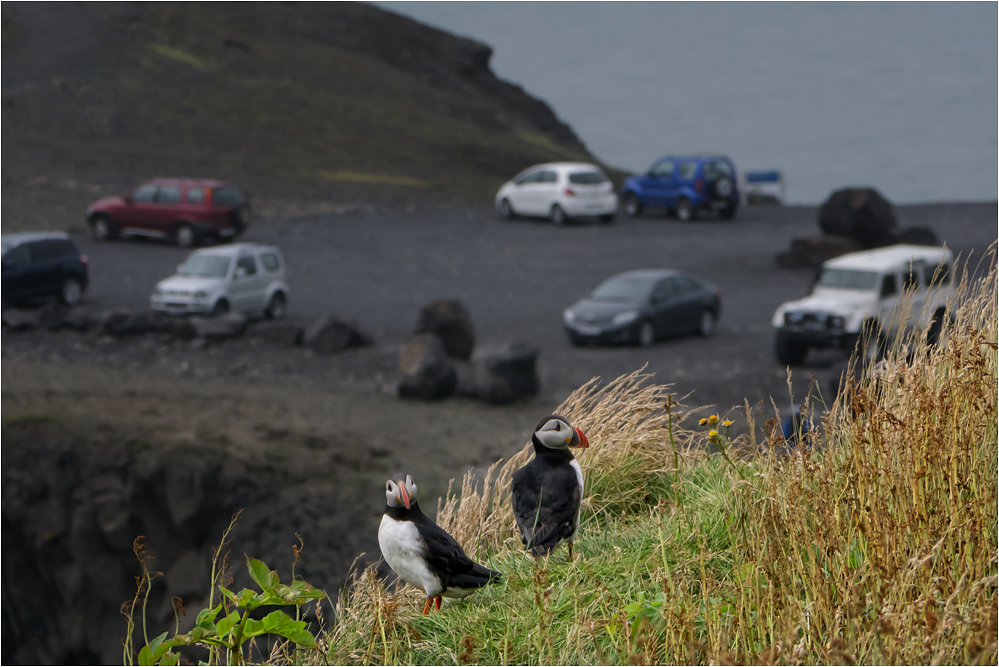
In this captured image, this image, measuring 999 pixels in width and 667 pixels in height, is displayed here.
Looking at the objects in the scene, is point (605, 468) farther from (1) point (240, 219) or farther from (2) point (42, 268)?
(1) point (240, 219)

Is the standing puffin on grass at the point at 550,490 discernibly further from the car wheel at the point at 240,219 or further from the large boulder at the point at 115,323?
the car wheel at the point at 240,219

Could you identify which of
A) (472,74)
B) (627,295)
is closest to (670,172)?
(627,295)

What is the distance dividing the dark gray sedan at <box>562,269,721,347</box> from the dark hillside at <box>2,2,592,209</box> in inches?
643

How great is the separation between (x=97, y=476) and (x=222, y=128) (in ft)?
77.9

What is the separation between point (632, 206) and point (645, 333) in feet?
46.9

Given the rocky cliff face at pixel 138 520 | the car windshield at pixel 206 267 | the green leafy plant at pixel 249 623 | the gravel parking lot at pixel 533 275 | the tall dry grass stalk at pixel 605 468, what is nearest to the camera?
the green leafy plant at pixel 249 623

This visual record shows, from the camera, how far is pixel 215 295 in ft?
72.3

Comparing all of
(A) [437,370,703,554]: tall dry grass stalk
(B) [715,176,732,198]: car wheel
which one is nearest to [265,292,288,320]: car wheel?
(B) [715,176,732,198]: car wheel

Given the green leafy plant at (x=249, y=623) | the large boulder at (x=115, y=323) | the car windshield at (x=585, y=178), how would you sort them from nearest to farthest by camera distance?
the green leafy plant at (x=249, y=623) → the large boulder at (x=115, y=323) → the car windshield at (x=585, y=178)

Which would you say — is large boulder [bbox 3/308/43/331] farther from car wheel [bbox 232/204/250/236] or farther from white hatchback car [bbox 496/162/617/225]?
white hatchback car [bbox 496/162/617/225]

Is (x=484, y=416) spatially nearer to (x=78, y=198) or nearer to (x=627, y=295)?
(x=627, y=295)

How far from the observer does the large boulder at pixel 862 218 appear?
1079 inches

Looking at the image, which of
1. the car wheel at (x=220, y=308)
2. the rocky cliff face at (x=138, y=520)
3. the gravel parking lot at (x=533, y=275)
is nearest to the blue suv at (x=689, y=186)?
the gravel parking lot at (x=533, y=275)

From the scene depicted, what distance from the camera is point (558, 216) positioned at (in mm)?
31938
